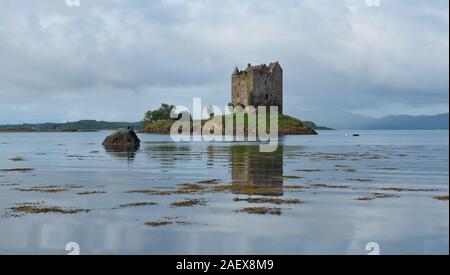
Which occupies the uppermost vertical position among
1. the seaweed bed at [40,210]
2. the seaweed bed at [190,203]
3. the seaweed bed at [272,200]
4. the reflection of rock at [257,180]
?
the reflection of rock at [257,180]

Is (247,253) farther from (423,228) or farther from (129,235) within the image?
(423,228)

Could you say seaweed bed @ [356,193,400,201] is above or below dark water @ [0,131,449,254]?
above

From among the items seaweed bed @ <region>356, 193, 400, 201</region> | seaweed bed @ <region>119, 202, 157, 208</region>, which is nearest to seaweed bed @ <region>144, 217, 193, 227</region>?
seaweed bed @ <region>119, 202, 157, 208</region>

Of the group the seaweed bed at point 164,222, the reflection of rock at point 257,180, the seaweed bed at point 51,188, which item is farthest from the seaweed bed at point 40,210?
the reflection of rock at point 257,180

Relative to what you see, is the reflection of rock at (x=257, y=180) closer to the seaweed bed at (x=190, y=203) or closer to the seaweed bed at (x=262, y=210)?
the seaweed bed at (x=190, y=203)

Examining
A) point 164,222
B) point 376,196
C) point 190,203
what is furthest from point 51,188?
point 376,196

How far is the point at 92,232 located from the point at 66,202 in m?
8.87
